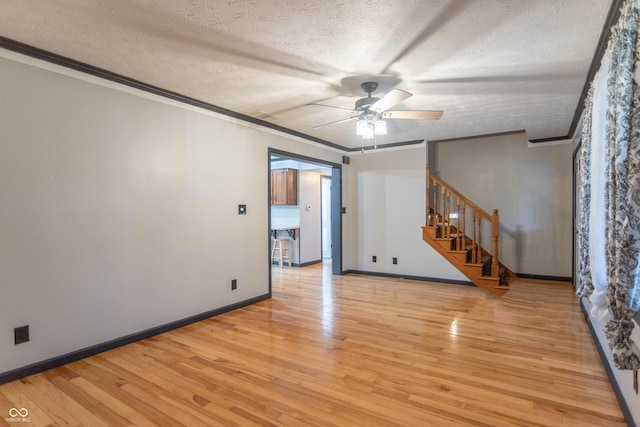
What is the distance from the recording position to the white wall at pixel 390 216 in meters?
5.70

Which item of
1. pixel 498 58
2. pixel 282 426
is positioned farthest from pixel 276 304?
pixel 498 58

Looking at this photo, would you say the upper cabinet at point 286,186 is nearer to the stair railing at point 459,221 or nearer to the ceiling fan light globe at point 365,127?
→ the stair railing at point 459,221

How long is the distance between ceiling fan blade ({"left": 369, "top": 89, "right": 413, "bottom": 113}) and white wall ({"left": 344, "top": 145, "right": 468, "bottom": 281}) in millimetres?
2871

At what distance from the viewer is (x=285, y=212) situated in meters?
7.46

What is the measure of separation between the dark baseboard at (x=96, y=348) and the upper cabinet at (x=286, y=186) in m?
3.45

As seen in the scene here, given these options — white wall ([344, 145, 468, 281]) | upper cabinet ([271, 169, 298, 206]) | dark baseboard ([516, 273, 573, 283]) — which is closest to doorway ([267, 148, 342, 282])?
upper cabinet ([271, 169, 298, 206])

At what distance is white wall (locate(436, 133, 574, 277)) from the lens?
17.8 ft

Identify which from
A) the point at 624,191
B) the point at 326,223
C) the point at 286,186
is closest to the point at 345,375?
the point at 624,191

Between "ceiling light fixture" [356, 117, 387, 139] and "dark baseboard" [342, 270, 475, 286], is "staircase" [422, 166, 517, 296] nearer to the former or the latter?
A: "dark baseboard" [342, 270, 475, 286]

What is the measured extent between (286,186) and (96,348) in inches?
188

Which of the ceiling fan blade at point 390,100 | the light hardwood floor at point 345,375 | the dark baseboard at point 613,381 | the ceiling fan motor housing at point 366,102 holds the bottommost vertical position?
the light hardwood floor at point 345,375

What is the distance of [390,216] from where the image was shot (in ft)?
19.7

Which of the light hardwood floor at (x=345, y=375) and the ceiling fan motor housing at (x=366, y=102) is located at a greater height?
the ceiling fan motor housing at (x=366, y=102)

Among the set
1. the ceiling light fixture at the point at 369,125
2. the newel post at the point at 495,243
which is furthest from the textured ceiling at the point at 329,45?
the newel post at the point at 495,243
